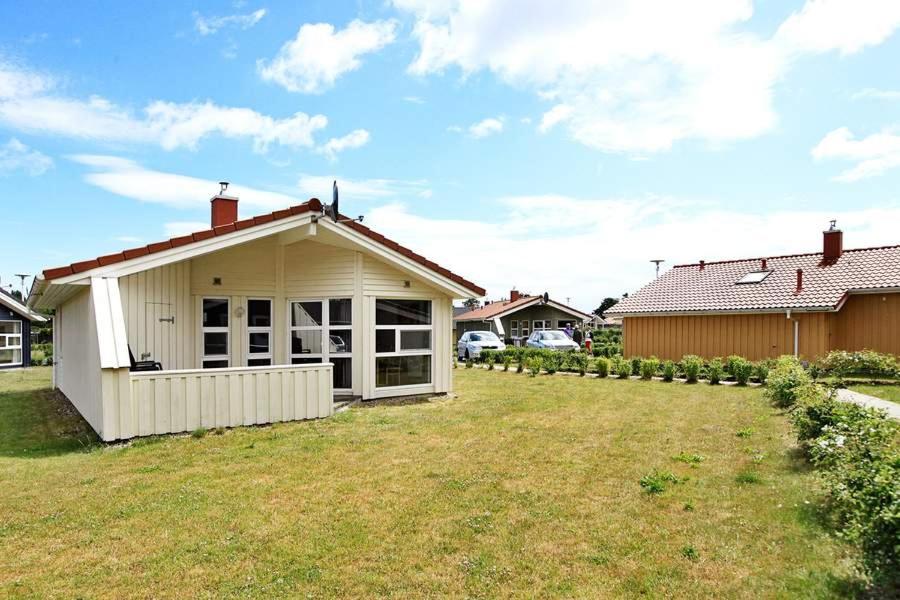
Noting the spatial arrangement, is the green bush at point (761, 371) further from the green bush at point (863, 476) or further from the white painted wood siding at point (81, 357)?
the white painted wood siding at point (81, 357)

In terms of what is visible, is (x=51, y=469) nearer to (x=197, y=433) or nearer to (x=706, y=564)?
(x=197, y=433)

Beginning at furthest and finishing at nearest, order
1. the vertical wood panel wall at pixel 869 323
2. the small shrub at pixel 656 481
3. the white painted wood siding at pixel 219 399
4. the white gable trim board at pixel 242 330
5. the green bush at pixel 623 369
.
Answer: the green bush at pixel 623 369, the vertical wood panel wall at pixel 869 323, the white gable trim board at pixel 242 330, the white painted wood siding at pixel 219 399, the small shrub at pixel 656 481

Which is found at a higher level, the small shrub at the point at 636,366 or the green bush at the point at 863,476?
the green bush at the point at 863,476

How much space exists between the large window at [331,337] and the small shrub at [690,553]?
8510 mm

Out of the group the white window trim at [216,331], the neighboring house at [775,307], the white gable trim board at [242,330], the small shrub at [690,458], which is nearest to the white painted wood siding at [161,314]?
the white gable trim board at [242,330]

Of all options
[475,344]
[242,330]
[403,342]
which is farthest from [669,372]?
[475,344]

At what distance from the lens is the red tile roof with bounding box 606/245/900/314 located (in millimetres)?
18344

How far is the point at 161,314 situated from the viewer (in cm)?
1041

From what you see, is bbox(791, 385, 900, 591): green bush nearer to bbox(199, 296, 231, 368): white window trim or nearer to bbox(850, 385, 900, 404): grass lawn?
bbox(850, 385, 900, 404): grass lawn

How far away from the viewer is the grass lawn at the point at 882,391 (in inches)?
Answer: 451

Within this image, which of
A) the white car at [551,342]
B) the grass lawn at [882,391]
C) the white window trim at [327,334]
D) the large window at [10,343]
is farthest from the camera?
the white car at [551,342]

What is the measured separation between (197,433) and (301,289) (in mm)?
4267

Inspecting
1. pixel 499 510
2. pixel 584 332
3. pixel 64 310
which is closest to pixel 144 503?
pixel 499 510

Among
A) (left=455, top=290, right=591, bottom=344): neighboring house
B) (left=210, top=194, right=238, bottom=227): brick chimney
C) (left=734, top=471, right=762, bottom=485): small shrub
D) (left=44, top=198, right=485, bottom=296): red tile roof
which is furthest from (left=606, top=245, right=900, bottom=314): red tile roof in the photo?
(left=210, top=194, right=238, bottom=227): brick chimney
